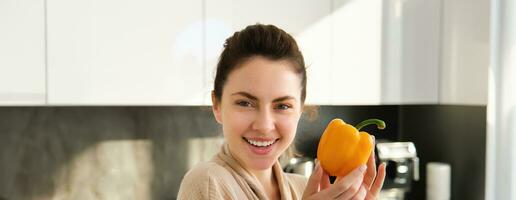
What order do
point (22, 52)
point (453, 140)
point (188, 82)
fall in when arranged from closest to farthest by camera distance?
point (22, 52) < point (188, 82) < point (453, 140)

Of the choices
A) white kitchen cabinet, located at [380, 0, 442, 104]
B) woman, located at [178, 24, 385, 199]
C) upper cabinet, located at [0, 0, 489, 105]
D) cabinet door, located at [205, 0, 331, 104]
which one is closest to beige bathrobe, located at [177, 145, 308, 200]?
woman, located at [178, 24, 385, 199]

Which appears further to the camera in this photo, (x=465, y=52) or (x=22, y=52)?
(x=465, y=52)

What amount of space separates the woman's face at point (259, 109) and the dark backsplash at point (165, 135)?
1.25 m

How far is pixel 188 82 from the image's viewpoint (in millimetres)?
1883

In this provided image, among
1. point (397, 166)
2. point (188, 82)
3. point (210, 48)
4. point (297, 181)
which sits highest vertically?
point (210, 48)

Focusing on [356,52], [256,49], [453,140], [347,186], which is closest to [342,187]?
[347,186]

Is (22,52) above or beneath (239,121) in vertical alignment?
above

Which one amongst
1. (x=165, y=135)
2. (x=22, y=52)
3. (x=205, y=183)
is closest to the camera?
(x=205, y=183)

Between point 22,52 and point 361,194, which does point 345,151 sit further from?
point 22,52

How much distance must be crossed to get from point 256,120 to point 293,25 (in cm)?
119

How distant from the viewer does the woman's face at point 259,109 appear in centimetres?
92

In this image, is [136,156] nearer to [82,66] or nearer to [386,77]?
[82,66]

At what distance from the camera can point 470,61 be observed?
2.34m

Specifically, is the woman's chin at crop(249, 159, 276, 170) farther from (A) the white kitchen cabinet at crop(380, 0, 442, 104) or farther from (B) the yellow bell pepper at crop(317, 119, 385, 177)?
(A) the white kitchen cabinet at crop(380, 0, 442, 104)
